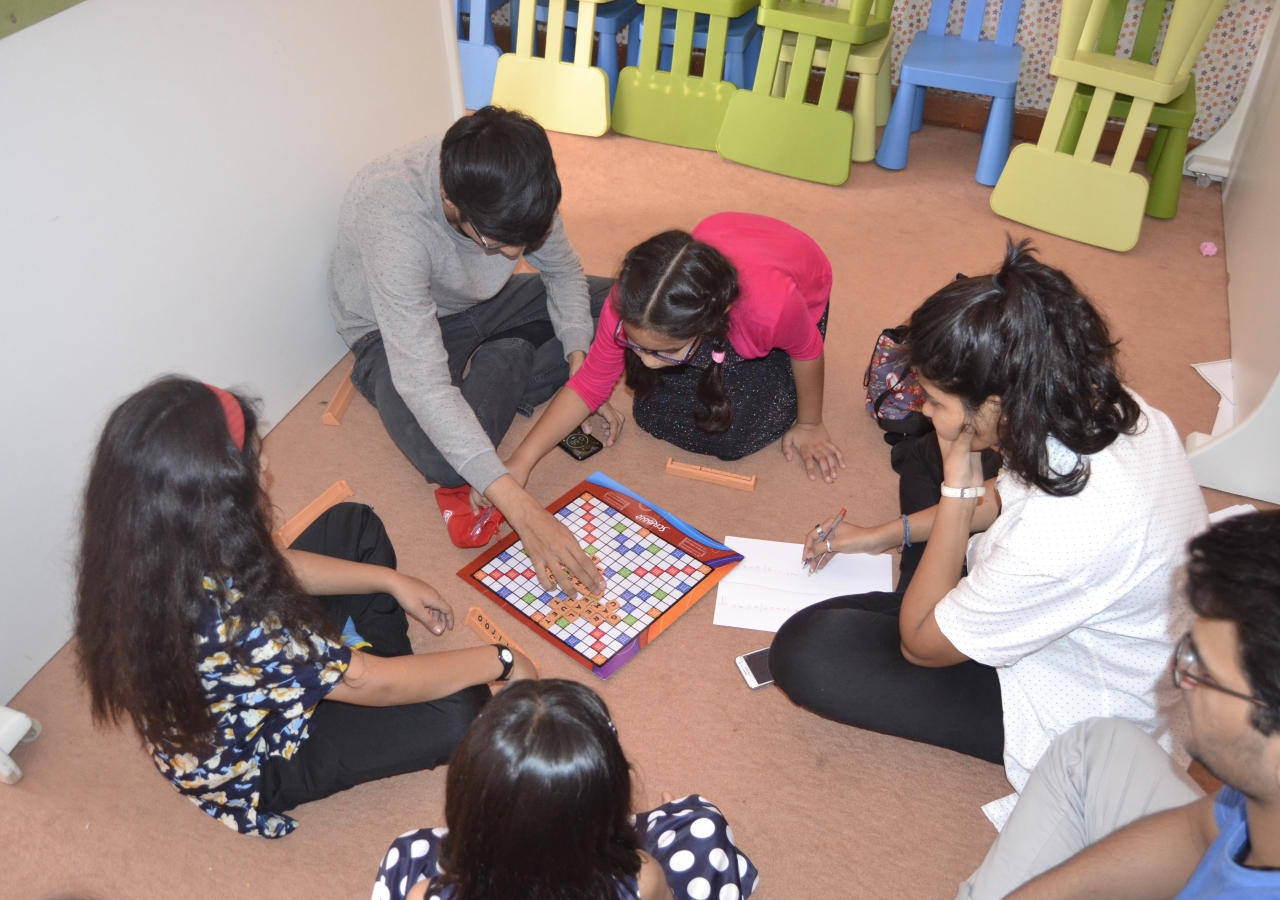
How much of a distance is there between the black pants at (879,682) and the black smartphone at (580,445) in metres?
0.66

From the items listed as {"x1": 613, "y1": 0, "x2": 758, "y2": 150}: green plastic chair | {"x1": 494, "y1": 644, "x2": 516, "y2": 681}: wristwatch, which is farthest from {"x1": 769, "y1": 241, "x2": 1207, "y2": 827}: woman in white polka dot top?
{"x1": 613, "y1": 0, "x2": 758, "y2": 150}: green plastic chair

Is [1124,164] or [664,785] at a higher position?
[1124,164]

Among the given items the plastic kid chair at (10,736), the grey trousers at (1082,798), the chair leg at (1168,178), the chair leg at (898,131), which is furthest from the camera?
the chair leg at (898,131)

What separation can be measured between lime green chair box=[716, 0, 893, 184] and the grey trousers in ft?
7.15

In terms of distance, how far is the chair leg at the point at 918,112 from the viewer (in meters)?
3.22

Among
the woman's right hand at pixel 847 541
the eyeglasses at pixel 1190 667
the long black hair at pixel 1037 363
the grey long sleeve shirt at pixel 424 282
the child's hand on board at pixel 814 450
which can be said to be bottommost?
the child's hand on board at pixel 814 450

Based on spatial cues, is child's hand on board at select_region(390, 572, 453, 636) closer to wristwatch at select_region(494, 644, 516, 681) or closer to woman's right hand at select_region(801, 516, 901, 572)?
wristwatch at select_region(494, 644, 516, 681)

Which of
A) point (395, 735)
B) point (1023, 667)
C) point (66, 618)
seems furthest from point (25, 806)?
point (1023, 667)

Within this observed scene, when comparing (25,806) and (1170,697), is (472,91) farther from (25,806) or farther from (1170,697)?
(1170,697)

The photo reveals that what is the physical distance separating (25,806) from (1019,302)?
5.14 feet

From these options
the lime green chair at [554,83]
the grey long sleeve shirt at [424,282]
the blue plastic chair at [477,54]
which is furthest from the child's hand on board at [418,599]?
the blue plastic chair at [477,54]

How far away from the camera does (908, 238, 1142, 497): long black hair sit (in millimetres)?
1173

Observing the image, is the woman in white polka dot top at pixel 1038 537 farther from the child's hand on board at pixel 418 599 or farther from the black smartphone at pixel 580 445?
the black smartphone at pixel 580 445

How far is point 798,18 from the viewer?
296cm
